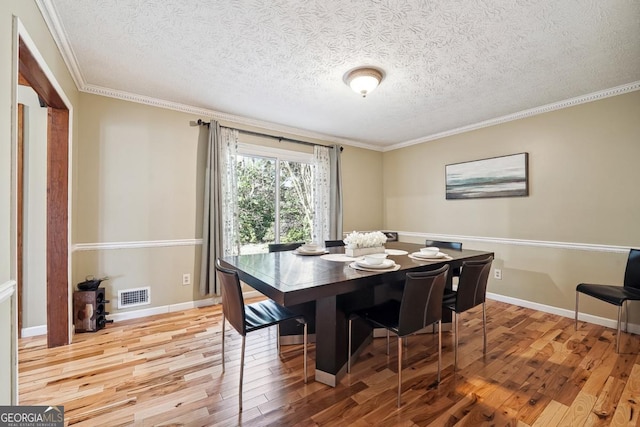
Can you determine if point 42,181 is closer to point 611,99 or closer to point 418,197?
point 418,197

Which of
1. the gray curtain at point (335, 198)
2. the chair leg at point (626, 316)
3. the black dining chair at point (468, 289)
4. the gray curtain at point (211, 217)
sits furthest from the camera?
the gray curtain at point (335, 198)

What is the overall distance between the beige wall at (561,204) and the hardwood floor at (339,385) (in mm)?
761

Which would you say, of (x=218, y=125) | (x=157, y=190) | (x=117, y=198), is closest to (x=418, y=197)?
(x=218, y=125)

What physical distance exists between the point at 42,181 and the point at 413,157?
4.95 metres

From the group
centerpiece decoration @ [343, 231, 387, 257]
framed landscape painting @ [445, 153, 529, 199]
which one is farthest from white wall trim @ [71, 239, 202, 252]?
framed landscape painting @ [445, 153, 529, 199]

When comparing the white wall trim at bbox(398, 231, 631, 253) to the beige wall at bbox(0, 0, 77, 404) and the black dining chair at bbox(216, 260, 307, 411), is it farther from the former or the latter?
the beige wall at bbox(0, 0, 77, 404)

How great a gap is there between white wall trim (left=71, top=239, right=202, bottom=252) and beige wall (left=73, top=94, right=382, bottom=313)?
11mm

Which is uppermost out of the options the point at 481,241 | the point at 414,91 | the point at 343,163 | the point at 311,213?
the point at 414,91

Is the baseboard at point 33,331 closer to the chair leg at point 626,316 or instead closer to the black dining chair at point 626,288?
the black dining chair at point 626,288

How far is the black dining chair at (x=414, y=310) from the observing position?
5.67 ft

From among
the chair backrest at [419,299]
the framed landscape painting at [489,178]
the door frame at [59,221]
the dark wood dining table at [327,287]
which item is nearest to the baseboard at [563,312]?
the framed landscape painting at [489,178]

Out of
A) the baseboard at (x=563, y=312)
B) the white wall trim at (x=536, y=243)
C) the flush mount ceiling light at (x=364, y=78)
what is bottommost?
the baseboard at (x=563, y=312)

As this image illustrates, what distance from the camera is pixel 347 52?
224 cm

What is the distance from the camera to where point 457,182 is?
13.9 feet
